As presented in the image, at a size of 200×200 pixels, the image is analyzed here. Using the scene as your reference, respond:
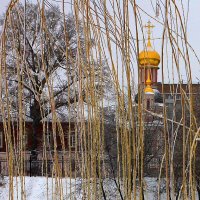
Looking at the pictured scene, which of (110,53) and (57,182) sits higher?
(110,53)

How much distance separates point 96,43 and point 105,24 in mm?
53

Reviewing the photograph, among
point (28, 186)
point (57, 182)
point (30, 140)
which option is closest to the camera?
point (57, 182)

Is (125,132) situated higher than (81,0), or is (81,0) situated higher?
(81,0)

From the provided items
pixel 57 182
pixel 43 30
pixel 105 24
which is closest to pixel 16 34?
pixel 43 30

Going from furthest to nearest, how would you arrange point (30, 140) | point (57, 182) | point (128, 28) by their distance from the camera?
point (30, 140), point (57, 182), point (128, 28)

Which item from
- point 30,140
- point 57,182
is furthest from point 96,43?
point 30,140

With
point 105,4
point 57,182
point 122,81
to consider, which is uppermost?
point 105,4

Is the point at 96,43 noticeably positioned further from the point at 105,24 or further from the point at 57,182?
the point at 57,182

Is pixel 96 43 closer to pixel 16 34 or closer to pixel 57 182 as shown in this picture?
pixel 16 34

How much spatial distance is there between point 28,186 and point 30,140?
320 cm

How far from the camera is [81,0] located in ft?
2.78

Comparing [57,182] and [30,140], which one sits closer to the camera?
[57,182]

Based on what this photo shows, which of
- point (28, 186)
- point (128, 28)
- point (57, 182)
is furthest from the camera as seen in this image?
point (28, 186)

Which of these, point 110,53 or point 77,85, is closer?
point 110,53
